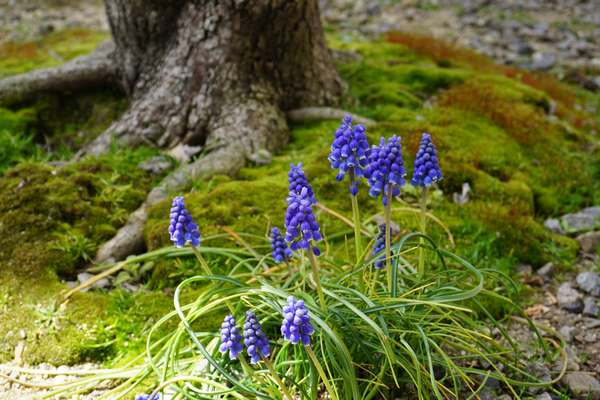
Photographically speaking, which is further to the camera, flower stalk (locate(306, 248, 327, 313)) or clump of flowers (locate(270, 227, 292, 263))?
clump of flowers (locate(270, 227, 292, 263))

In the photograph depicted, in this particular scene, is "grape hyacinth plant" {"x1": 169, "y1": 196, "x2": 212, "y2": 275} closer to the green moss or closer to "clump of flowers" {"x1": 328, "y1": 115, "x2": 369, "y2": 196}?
"clump of flowers" {"x1": 328, "y1": 115, "x2": 369, "y2": 196}

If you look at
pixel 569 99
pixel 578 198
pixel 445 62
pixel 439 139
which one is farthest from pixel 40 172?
pixel 569 99

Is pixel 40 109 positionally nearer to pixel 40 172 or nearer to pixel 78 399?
pixel 40 172

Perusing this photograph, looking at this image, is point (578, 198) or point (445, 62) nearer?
point (578, 198)

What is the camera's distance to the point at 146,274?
3.77 meters

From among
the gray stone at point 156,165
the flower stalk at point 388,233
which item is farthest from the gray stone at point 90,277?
the flower stalk at point 388,233

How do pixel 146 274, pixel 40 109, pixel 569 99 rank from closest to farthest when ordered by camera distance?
pixel 146 274, pixel 40 109, pixel 569 99

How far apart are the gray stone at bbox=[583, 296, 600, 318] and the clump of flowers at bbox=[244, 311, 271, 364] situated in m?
2.42

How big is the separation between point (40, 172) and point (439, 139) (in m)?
3.40

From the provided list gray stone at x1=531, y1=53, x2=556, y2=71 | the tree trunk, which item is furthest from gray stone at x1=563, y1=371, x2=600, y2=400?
gray stone at x1=531, y1=53, x2=556, y2=71

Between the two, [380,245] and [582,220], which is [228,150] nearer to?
[380,245]

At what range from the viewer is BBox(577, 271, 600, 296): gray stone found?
370 centimetres

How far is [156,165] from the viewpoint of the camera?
15.9 feet

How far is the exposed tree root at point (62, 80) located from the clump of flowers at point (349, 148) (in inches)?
173
